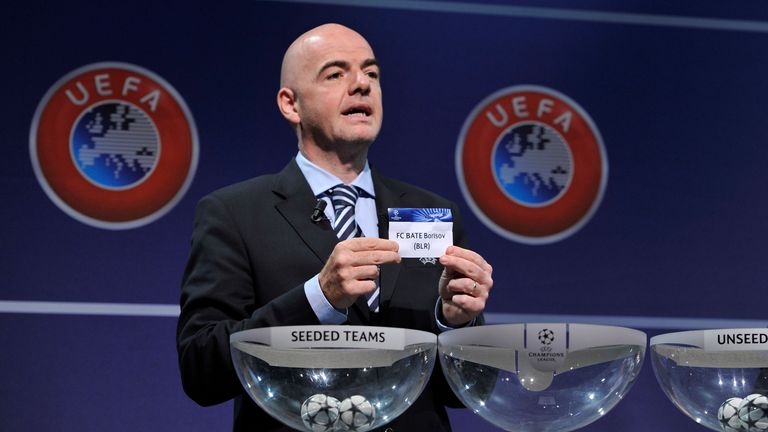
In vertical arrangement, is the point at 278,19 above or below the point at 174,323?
above

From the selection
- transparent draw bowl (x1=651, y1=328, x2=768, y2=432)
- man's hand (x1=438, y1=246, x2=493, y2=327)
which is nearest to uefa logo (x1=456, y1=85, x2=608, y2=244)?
man's hand (x1=438, y1=246, x2=493, y2=327)

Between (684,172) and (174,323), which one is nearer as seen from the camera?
(174,323)

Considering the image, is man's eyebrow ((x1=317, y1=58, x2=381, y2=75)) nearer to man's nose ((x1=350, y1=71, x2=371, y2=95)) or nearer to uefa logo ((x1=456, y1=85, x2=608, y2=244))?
man's nose ((x1=350, y1=71, x2=371, y2=95))

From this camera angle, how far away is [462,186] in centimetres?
308

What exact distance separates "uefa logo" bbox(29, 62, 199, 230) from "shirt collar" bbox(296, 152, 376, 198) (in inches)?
30.8

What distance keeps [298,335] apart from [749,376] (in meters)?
0.65

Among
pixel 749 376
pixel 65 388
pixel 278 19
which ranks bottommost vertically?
pixel 65 388

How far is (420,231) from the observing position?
1.73m

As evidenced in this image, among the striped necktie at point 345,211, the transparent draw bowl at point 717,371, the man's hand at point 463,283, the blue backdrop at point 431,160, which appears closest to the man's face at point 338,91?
the striped necktie at point 345,211

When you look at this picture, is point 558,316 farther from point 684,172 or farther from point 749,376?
point 749,376

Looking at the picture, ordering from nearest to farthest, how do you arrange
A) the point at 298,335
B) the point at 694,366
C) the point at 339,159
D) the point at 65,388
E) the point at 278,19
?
the point at 298,335 → the point at 694,366 → the point at 339,159 → the point at 65,388 → the point at 278,19

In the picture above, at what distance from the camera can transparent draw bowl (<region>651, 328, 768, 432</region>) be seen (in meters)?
1.56

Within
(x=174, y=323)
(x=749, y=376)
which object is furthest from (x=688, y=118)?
(x=749, y=376)

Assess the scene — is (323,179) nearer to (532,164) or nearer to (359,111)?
(359,111)
